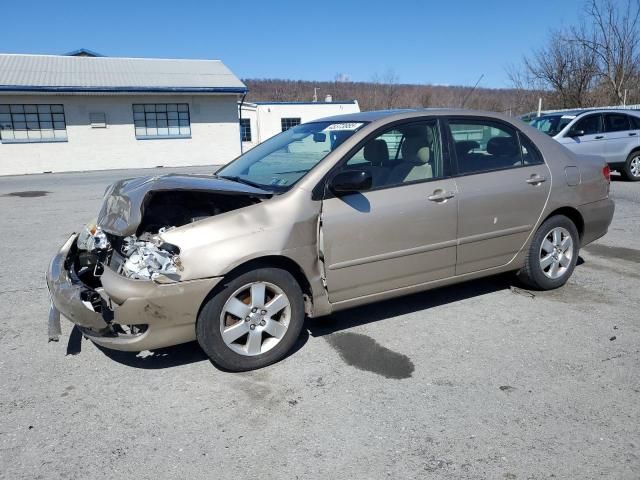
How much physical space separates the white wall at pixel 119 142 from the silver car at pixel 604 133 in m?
16.3

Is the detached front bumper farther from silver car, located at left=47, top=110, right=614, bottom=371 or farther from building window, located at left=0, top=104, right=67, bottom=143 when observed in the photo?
building window, located at left=0, top=104, right=67, bottom=143

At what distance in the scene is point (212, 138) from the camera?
25312 millimetres

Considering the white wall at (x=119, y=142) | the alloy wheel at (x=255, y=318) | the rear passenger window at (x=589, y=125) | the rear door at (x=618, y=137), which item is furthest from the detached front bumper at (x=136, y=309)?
the white wall at (x=119, y=142)

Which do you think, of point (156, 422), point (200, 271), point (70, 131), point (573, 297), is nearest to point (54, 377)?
point (156, 422)

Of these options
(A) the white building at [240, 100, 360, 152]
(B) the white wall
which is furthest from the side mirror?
(A) the white building at [240, 100, 360, 152]

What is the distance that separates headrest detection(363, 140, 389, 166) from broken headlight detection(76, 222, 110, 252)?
2.13 meters

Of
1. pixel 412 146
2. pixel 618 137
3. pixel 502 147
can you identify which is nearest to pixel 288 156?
pixel 412 146

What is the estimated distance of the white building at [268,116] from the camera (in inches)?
1254

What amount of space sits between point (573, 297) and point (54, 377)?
445 cm

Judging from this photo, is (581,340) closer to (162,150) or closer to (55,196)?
(55,196)

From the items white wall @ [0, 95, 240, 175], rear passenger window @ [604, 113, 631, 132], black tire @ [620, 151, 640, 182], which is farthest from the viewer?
white wall @ [0, 95, 240, 175]

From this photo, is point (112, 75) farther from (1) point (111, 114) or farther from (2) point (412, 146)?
(2) point (412, 146)

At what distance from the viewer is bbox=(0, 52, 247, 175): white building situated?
22.1m

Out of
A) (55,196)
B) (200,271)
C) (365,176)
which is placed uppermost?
(365,176)
